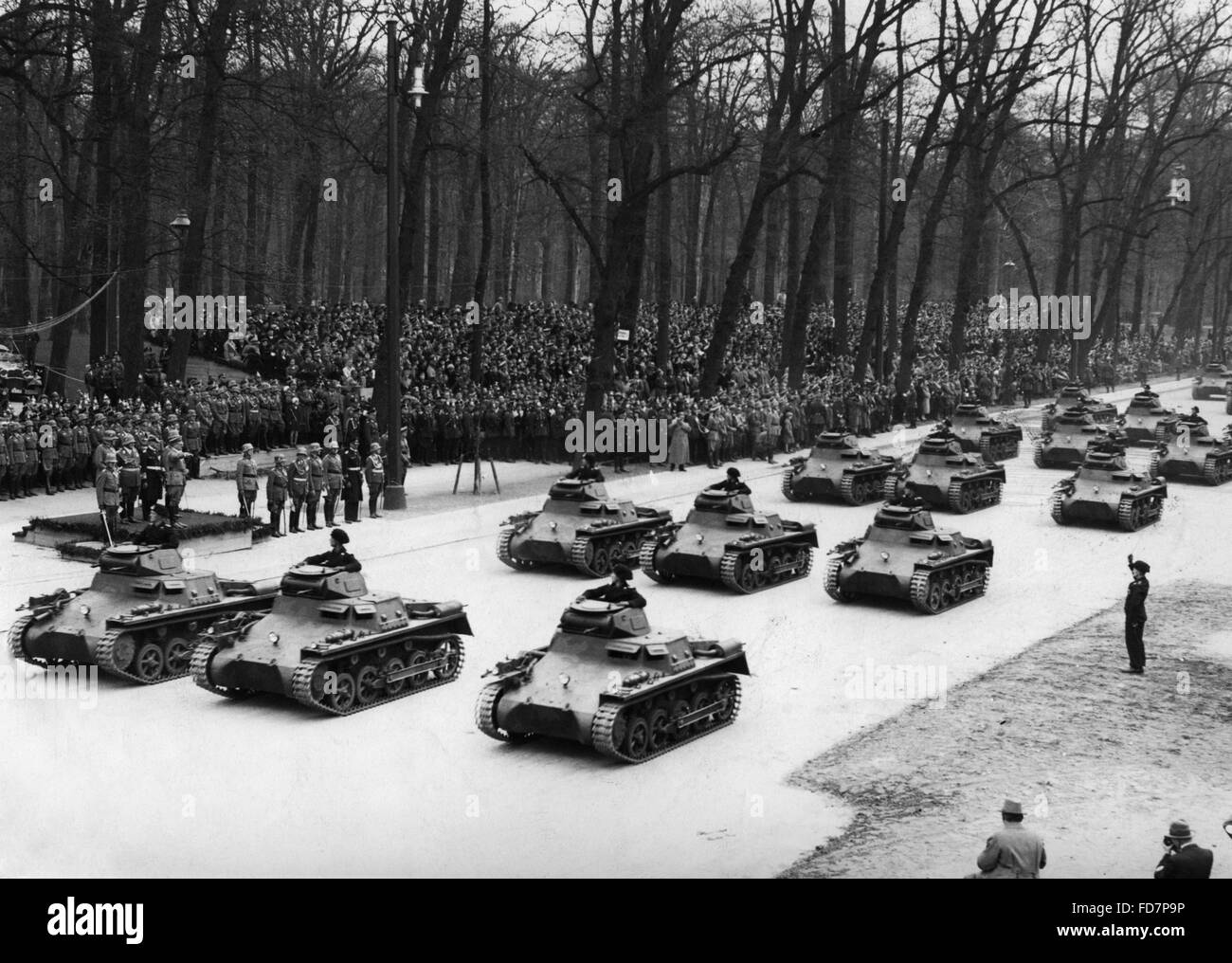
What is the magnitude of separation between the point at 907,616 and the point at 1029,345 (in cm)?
5405

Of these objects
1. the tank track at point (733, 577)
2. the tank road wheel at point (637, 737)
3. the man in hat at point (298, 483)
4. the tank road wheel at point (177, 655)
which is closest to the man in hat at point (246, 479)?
the man in hat at point (298, 483)

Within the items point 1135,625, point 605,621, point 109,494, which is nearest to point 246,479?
point 109,494

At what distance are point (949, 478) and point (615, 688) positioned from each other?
58.3 ft

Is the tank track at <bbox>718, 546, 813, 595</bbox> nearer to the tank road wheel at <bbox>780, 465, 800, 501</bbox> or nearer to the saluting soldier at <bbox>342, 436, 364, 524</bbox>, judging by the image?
the saluting soldier at <bbox>342, 436, 364, 524</bbox>

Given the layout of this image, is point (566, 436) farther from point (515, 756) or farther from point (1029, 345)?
point (1029, 345)

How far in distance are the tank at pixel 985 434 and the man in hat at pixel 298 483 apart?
1988 cm

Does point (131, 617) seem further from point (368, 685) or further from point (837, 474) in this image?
point (837, 474)

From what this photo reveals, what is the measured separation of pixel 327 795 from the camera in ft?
45.0

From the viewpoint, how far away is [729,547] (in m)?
22.9

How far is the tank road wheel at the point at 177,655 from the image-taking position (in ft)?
58.9

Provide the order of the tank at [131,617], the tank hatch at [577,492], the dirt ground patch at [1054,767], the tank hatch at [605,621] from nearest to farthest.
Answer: the dirt ground patch at [1054,767], the tank hatch at [605,621], the tank at [131,617], the tank hatch at [577,492]

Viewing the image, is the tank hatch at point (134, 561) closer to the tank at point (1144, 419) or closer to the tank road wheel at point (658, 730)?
the tank road wheel at point (658, 730)

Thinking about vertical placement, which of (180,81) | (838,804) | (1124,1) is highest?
(1124,1)

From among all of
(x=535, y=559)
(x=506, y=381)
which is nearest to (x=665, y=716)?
(x=535, y=559)
